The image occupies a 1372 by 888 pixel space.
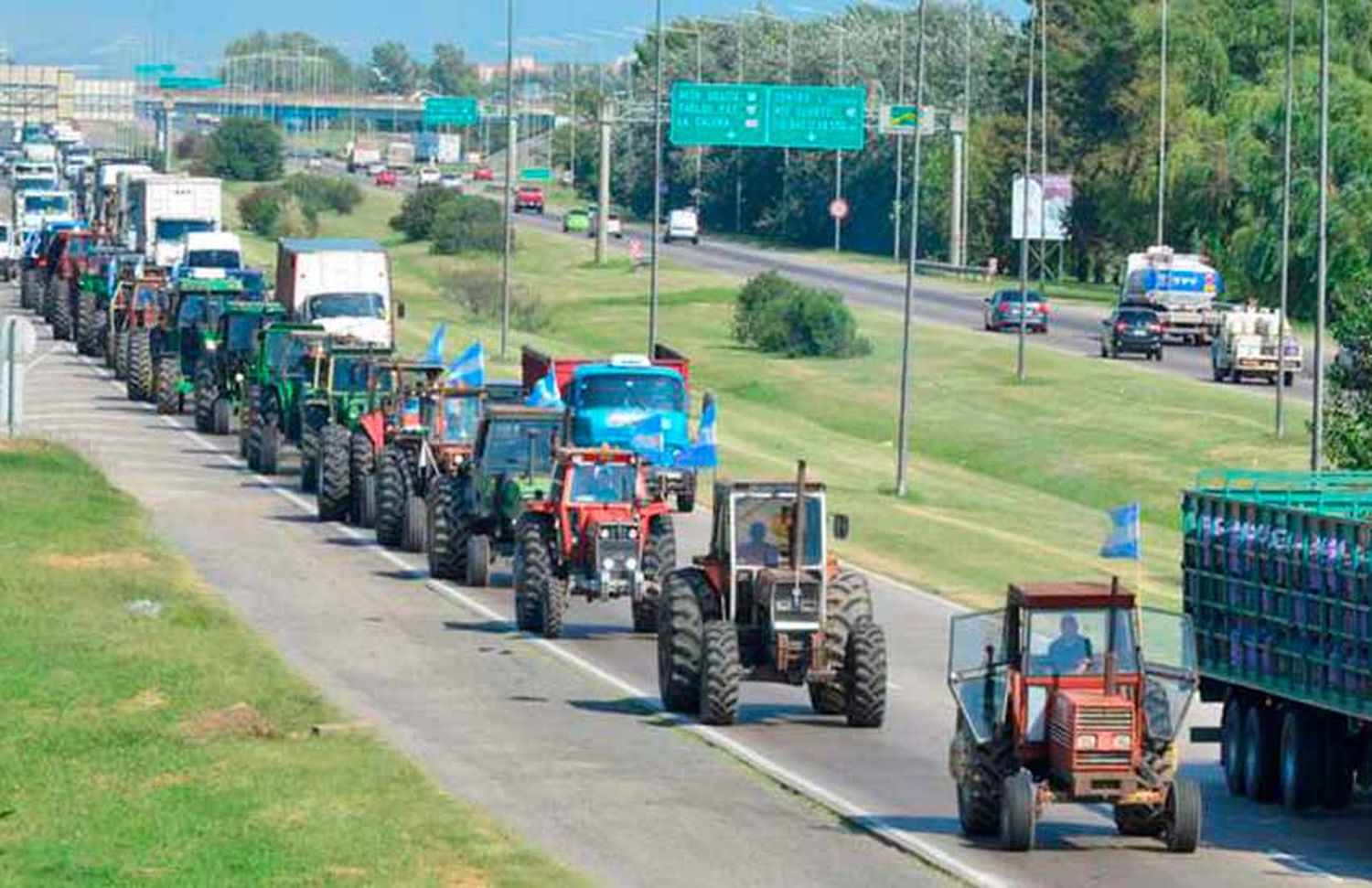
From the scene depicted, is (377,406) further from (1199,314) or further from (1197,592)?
(1199,314)

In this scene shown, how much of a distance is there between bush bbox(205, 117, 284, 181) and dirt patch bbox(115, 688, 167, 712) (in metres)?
168

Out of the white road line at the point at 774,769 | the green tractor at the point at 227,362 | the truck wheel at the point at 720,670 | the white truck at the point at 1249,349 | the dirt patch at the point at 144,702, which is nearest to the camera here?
the white road line at the point at 774,769

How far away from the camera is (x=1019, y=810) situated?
23.3 metres

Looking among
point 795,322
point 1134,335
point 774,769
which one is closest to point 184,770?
point 774,769

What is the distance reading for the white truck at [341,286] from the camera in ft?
213

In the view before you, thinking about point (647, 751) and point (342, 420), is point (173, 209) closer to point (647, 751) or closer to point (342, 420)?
point (342, 420)

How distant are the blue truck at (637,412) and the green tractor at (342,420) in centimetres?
287

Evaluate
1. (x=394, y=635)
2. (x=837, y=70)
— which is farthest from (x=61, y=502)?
(x=837, y=70)

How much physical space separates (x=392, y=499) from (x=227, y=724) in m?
16.8

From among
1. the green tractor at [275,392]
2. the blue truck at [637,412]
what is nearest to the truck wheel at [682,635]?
the blue truck at [637,412]

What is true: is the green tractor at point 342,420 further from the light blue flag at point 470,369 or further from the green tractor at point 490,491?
the green tractor at point 490,491

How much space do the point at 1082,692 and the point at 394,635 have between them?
1462cm

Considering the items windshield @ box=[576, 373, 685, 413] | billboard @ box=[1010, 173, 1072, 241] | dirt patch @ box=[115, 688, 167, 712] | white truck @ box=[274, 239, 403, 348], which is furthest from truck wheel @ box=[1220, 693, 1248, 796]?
billboard @ box=[1010, 173, 1072, 241]

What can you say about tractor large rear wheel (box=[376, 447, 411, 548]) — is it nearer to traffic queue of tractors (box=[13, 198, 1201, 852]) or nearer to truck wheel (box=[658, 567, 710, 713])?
traffic queue of tractors (box=[13, 198, 1201, 852])
